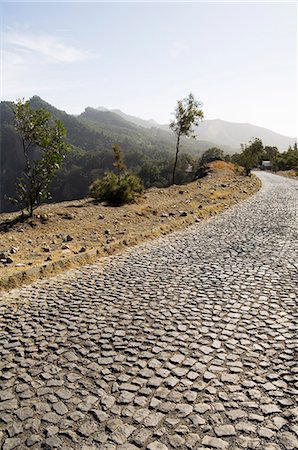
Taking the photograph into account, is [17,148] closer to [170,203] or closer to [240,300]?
[170,203]

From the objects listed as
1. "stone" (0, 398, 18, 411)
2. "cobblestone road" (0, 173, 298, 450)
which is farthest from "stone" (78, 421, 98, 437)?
"stone" (0, 398, 18, 411)

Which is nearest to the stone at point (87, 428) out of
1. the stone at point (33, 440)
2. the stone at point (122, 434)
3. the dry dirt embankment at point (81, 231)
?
the stone at point (122, 434)

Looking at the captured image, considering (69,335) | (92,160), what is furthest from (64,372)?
(92,160)

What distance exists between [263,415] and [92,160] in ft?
454

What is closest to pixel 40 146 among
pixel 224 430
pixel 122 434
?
pixel 122 434

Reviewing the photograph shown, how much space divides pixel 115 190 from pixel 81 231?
6106 millimetres

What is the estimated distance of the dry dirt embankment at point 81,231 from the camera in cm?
903

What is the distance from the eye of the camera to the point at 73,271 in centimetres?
896

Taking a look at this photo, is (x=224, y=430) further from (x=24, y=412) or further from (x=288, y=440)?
(x=24, y=412)

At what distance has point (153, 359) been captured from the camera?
4.91 metres

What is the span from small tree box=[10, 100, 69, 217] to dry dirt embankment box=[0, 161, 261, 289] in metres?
0.85

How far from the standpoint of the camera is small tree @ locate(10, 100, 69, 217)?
44.4 ft

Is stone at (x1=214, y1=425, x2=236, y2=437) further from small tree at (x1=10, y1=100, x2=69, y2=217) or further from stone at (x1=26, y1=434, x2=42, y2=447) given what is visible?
small tree at (x1=10, y1=100, x2=69, y2=217)

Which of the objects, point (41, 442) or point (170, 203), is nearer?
point (41, 442)
